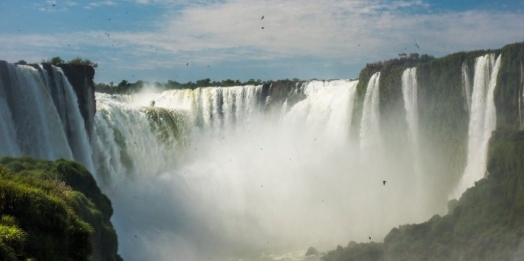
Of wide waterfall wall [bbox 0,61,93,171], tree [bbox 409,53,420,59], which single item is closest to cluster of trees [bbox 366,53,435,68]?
tree [bbox 409,53,420,59]

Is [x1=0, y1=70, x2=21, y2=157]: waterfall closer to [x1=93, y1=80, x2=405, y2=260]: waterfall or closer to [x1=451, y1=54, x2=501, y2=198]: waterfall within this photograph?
[x1=93, y1=80, x2=405, y2=260]: waterfall

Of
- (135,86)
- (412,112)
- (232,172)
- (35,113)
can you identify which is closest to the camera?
(35,113)

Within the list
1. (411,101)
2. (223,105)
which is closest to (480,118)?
(411,101)

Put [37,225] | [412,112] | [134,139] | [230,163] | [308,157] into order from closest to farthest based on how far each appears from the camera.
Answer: [37,225] < [412,112] < [134,139] < [308,157] < [230,163]

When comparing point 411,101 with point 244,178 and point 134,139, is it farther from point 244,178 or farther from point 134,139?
point 134,139

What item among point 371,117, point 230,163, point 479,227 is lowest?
point 230,163

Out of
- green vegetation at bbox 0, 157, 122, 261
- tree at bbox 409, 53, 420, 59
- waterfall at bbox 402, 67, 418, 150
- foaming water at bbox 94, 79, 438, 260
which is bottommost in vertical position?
foaming water at bbox 94, 79, 438, 260

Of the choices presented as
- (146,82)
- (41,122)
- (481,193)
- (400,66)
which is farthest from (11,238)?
(146,82)
